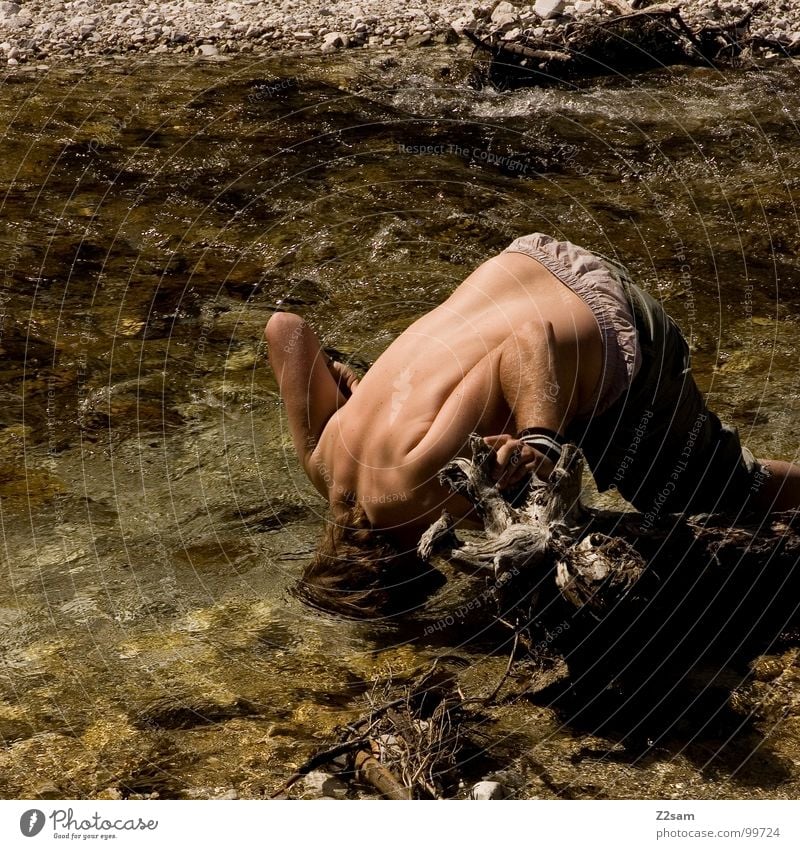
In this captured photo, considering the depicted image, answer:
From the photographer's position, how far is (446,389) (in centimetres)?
349

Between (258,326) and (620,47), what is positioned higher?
(620,47)

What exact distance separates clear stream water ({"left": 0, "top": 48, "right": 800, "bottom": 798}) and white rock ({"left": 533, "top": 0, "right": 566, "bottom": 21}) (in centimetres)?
81

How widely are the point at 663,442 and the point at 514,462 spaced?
2.59 feet

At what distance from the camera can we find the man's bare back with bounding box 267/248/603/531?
3.37 meters

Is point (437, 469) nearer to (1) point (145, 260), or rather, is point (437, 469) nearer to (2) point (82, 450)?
(2) point (82, 450)

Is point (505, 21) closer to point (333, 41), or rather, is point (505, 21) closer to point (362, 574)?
point (333, 41)

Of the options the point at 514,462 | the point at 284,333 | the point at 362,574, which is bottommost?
the point at 362,574

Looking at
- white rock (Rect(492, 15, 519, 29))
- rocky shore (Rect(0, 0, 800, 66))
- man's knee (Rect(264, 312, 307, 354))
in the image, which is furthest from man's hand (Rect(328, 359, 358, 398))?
white rock (Rect(492, 15, 519, 29))

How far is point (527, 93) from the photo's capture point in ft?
25.0

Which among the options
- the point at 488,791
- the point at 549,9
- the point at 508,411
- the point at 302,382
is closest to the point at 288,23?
the point at 549,9

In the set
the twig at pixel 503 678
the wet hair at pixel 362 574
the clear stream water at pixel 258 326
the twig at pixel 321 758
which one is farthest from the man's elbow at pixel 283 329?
the twig at pixel 321 758

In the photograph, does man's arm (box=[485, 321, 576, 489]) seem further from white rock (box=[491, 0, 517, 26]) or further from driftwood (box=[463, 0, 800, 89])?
white rock (box=[491, 0, 517, 26])

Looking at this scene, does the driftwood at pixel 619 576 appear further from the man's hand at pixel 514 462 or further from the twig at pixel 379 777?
the twig at pixel 379 777

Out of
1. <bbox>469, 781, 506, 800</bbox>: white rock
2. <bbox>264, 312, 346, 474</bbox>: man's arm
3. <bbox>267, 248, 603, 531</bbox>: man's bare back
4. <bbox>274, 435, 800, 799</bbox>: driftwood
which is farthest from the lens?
<bbox>264, 312, 346, 474</bbox>: man's arm
